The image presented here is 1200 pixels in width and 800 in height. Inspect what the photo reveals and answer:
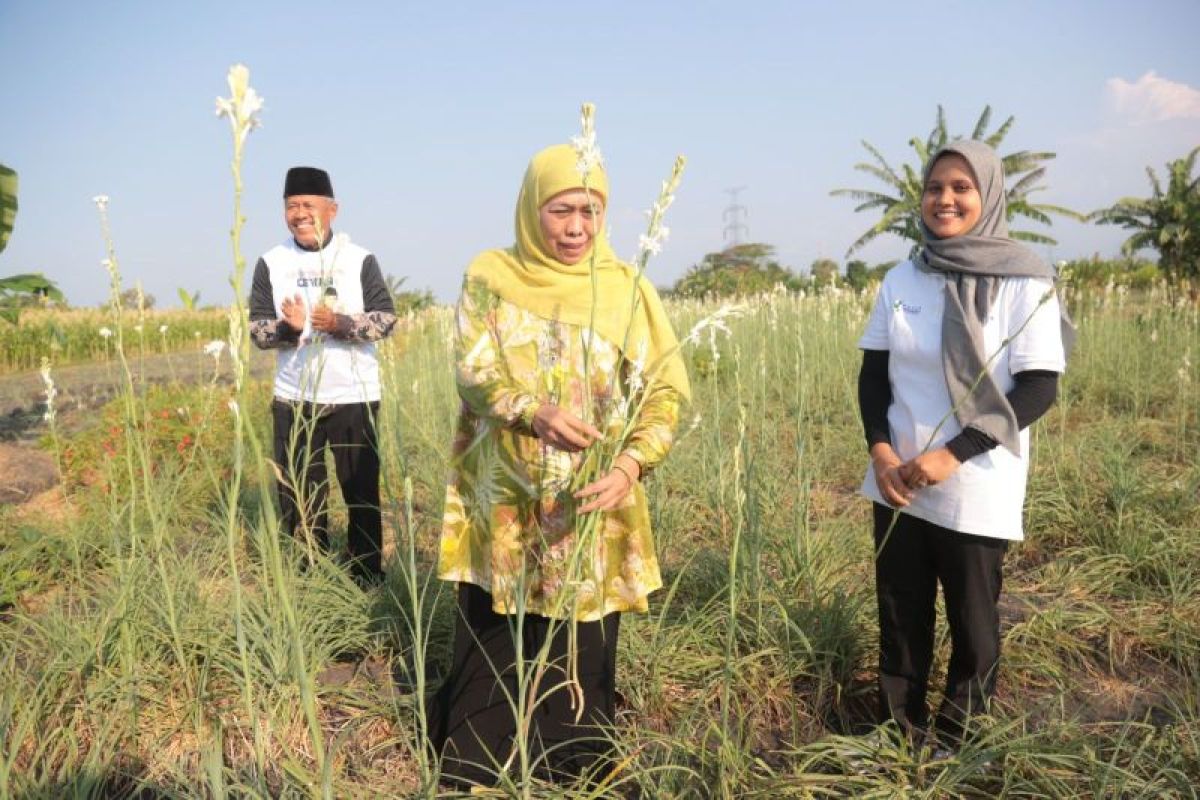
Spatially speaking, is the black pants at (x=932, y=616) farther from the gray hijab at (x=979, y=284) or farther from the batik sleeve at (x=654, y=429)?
the batik sleeve at (x=654, y=429)

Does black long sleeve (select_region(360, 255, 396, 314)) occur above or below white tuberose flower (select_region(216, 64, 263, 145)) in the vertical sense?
below

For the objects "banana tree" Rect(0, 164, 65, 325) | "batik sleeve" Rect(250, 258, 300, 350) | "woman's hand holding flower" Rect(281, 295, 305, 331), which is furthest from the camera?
"banana tree" Rect(0, 164, 65, 325)

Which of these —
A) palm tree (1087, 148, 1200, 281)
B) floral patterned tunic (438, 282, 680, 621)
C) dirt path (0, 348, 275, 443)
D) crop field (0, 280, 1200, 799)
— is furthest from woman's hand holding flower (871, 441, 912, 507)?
palm tree (1087, 148, 1200, 281)

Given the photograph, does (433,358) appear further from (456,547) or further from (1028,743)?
(1028,743)

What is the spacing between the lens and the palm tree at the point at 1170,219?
55.9 feet

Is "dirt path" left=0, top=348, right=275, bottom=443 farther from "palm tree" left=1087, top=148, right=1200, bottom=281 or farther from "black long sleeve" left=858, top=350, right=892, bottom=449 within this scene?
"palm tree" left=1087, top=148, right=1200, bottom=281

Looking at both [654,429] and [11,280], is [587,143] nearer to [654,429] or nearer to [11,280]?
[654,429]

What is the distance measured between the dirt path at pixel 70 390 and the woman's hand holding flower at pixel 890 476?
3.55 meters

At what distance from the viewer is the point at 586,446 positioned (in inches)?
57.9

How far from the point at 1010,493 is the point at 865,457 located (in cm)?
321

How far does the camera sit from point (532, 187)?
1860 mm

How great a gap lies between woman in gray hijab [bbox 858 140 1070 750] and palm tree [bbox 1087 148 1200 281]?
18.4 m

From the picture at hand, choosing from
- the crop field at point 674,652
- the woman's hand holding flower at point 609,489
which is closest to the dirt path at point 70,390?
the crop field at point 674,652

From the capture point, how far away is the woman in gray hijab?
177 cm
